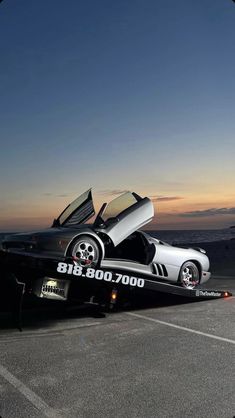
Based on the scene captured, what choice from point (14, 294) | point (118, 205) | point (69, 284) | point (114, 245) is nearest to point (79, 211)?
point (118, 205)

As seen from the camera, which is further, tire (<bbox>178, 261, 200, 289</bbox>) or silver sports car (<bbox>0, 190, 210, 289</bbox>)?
tire (<bbox>178, 261, 200, 289</bbox>)

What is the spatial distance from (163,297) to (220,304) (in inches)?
43.3

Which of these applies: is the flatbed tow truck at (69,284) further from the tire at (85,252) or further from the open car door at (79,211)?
the open car door at (79,211)

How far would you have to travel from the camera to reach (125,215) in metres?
7.41

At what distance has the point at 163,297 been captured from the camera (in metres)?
8.13

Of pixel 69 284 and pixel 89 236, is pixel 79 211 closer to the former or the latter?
pixel 89 236

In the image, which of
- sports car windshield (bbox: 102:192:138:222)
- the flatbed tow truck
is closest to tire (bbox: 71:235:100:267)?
the flatbed tow truck

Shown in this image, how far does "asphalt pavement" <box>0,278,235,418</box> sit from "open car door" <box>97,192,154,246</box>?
1.41m

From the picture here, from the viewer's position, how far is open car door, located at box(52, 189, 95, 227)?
761 centimetres

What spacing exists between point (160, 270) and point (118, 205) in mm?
1421

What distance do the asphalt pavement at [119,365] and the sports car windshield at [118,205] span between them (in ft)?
5.61

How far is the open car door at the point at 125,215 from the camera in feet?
23.7

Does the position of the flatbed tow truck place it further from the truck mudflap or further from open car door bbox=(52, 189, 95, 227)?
open car door bbox=(52, 189, 95, 227)

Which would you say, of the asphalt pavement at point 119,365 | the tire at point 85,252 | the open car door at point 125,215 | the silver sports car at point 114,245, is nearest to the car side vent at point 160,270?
the silver sports car at point 114,245
